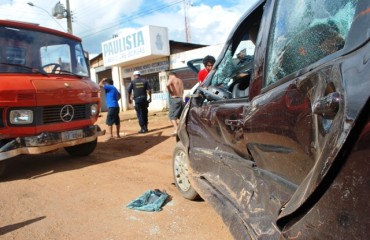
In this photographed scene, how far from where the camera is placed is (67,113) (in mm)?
6508

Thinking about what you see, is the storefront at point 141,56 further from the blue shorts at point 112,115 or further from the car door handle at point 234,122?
the car door handle at point 234,122

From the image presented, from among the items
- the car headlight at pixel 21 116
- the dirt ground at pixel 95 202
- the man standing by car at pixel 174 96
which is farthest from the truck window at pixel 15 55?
the man standing by car at pixel 174 96

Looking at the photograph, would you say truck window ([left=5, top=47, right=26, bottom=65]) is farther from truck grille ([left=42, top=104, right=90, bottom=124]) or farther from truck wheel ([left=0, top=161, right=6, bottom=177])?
truck wheel ([left=0, top=161, right=6, bottom=177])

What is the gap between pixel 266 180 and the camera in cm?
239

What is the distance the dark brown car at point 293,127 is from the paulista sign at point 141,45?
634 inches

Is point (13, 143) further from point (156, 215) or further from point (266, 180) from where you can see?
point (266, 180)

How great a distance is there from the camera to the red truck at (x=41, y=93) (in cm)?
572

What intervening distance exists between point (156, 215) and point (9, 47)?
3.94 m

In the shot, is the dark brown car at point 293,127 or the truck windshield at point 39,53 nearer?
the dark brown car at point 293,127

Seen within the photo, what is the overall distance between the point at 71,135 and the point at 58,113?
45cm

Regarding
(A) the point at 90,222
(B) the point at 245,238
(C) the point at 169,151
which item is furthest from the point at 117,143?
(B) the point at 245,238

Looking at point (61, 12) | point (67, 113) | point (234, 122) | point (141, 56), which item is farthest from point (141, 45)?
point (234, 122)

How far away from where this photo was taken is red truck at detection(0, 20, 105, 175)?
5719 mm

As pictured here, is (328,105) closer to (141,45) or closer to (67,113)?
(67,113)
